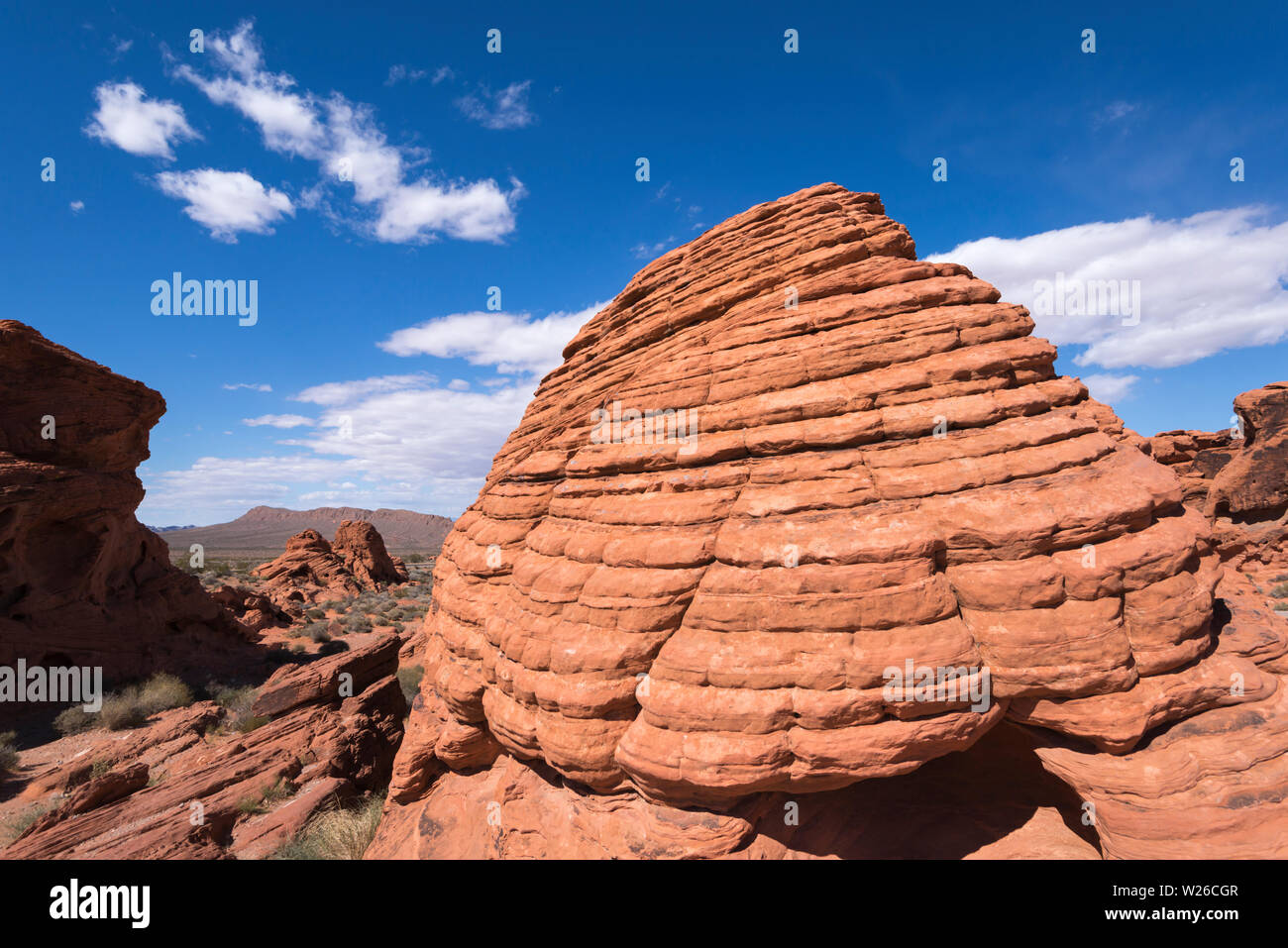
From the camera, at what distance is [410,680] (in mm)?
18422

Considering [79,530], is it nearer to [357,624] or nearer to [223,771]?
[357,624]

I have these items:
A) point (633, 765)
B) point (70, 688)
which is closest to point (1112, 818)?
point (633, 765)

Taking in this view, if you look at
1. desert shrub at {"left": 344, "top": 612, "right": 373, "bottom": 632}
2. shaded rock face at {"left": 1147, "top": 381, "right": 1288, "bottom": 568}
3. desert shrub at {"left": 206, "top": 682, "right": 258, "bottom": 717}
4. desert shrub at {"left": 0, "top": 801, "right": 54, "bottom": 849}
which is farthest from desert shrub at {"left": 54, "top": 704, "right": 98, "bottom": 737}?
shaded rock face at {"left": 1147, "top": 381, "right": 1288, "bottom": 568}

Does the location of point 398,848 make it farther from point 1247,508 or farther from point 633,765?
point 1247,508

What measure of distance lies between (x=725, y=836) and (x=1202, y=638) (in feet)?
18.1

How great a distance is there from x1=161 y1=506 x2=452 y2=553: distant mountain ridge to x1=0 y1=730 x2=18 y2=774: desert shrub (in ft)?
376

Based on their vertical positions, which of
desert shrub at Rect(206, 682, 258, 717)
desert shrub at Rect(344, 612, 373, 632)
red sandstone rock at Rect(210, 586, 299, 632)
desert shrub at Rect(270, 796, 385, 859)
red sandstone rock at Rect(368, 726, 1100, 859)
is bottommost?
desert shrub at Rect(344, 612, 373, 632)

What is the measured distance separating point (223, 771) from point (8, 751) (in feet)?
26.7

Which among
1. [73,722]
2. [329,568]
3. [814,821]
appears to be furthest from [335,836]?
[329,568]

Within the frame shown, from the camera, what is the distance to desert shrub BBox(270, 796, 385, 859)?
898 cm

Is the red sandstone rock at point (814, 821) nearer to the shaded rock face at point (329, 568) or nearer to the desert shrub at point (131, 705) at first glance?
the desert shrub at point (131, 705)

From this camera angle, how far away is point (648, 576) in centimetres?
621

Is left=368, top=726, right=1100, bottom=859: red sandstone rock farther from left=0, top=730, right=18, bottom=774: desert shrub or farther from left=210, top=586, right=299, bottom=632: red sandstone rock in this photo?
left=210, top=586, right=299, bottom=632: red sandstone rock

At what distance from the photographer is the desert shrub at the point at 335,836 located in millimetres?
8977
